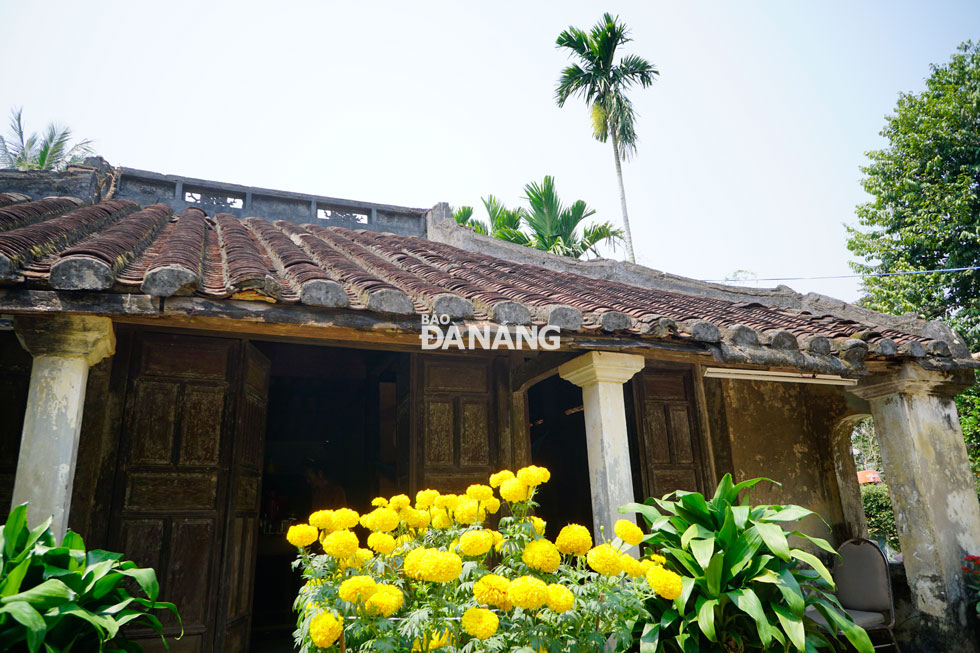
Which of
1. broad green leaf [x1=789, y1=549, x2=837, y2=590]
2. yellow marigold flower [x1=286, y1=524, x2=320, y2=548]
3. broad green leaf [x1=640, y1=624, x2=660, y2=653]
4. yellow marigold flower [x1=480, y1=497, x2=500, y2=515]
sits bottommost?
broad green leaf [x1=640, y1=624, x2=660, y2=653]

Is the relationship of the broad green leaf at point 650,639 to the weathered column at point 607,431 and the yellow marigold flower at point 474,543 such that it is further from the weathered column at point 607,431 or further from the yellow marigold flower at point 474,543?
the yellow marigold flower at point 474,543

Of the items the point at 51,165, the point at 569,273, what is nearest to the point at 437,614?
the point at 569,273

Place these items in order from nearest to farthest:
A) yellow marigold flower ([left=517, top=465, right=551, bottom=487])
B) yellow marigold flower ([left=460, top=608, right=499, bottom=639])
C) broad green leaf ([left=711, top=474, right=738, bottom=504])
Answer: yellow marigold flower ([left=460, top=608, right=499, bottom=639]) → yellow marigold flower ([left=517, top=465, right=551, bottom=487]) → broad green leaf ([left=711, top=474, right=738, bottom=504])

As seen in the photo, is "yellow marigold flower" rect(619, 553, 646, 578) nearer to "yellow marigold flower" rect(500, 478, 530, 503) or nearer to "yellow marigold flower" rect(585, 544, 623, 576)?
"yellow marigold flower" rect(585, 544, 623, 576)

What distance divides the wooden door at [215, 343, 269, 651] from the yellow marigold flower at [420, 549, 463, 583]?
3.14 m

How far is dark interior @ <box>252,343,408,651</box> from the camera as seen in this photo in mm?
6949

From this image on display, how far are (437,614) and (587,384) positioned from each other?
8.12 ft

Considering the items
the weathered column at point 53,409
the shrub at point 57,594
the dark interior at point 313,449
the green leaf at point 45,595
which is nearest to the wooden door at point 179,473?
the weathered column at point 53,409

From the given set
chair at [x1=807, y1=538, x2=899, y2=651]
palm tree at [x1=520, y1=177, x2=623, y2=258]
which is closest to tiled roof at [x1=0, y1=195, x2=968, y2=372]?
chair at [x1=807, y1=538, x2=899, y2=651]

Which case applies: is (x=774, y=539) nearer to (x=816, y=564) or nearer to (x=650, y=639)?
(x=816, y=564)

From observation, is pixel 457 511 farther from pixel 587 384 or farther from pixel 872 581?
pixel 872 581

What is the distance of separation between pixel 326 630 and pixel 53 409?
2060 mm

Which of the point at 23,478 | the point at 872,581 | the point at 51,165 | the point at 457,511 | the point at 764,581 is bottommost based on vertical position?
the point at 872,581

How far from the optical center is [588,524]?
6.89m
